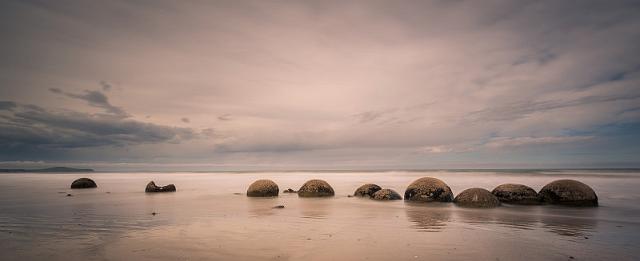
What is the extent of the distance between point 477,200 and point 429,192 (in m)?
2.42

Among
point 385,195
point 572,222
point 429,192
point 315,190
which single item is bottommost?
point 572,222

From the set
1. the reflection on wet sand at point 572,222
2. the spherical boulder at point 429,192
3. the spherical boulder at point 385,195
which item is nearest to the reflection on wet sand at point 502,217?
the reflection on wet sand at point 572,222

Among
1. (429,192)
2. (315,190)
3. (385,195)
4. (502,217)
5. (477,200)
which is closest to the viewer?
(502,217)

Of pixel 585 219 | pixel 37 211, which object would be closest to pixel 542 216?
pixel 585 219

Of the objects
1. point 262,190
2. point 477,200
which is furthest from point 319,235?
point 262,190

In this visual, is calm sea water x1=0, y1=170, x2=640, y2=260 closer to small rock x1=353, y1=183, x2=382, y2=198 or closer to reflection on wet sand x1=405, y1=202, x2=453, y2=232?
reflection on wet sand x1=405, y1=202, x2=453, y2=232

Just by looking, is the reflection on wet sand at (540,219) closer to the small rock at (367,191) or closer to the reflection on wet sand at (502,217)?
the reflection on wet sand at (502,217)

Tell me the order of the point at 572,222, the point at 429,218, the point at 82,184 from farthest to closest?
the point at 82,184 → the point at 429,218 → the point at 572,222

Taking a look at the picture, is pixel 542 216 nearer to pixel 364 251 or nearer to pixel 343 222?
pixel 343 222

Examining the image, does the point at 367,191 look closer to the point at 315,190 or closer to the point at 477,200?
the point at 315,190

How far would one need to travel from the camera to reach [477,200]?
601 inches

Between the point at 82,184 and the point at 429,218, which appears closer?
the point at 429,218

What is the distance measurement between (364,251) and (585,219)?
31.0 ft

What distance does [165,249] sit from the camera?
6.92 meters
